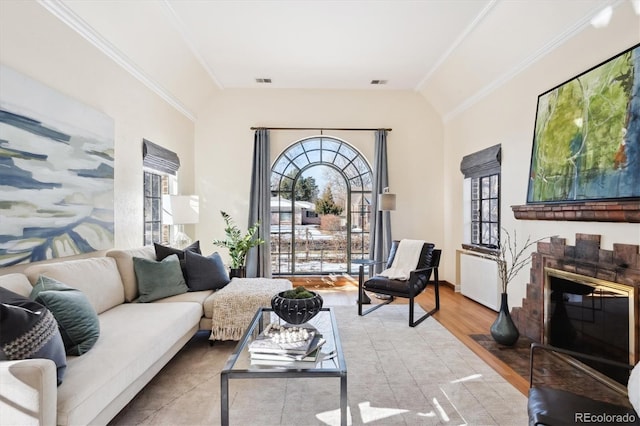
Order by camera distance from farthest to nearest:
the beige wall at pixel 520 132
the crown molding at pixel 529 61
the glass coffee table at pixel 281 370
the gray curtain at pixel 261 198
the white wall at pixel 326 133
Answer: the white wall at pixel 326 133 < the gray curtain at pixel 261 198 < the crown molding at pixel 529 61 < the beige wall at pixel 520 132 < the glass coffee table at pixel 281 370

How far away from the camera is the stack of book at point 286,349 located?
6.29 ft

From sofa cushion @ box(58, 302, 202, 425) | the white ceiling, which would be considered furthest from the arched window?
sofa cushion @ box(58, 302, 202, 425)

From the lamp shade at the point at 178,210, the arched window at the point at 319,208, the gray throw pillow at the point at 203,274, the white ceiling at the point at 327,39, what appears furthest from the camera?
the arched window at the point at 319,208

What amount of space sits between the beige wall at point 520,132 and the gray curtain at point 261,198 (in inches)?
122

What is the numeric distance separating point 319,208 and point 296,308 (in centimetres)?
400

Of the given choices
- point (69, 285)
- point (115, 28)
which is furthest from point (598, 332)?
point (115, 28)

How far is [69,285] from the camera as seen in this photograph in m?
2.41

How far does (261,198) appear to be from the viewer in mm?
5852

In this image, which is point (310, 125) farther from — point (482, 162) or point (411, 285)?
point (411, 285)

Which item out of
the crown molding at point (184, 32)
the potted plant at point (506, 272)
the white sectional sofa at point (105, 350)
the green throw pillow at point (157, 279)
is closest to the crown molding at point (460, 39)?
the potted plant at point (506, 272)

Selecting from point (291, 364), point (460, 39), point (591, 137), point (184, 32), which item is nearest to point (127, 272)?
point (291, 364)

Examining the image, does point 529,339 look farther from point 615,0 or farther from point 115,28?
point 115,28

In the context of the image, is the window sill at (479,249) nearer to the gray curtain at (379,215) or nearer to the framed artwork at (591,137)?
the framed artwork at (591,137)

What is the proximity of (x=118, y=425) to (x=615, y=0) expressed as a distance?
451cm
